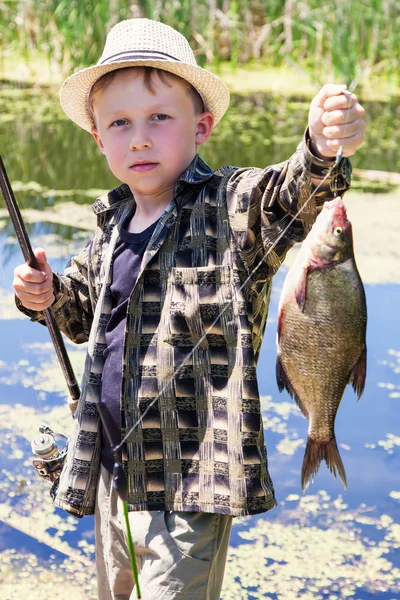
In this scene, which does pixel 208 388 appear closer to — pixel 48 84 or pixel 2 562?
pixel 2 562

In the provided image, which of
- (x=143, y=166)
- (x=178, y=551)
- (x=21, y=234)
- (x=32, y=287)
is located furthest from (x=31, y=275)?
(x=178, y=551)

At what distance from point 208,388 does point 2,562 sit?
3.58ft

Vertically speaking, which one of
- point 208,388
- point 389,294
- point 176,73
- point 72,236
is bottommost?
point 208,388

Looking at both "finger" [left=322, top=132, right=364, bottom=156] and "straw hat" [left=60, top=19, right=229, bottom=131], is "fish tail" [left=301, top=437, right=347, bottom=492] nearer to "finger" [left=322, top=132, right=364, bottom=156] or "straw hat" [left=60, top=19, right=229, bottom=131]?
"finger" [left=322, top=132, right=364, bottom=156]

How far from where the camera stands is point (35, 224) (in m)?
5.14

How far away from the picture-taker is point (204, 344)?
1.79m

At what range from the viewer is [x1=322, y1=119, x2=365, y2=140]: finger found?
1.50m

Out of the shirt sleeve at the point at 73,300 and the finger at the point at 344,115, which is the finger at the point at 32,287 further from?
the finger at the point at 344,115

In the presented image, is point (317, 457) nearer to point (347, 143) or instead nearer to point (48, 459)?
point (347, 143)

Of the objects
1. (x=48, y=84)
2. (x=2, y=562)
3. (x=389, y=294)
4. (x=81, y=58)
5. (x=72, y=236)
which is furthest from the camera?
(x=48, y=84)

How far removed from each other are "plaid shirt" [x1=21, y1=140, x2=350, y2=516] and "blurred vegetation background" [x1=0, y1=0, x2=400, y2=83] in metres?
5.45

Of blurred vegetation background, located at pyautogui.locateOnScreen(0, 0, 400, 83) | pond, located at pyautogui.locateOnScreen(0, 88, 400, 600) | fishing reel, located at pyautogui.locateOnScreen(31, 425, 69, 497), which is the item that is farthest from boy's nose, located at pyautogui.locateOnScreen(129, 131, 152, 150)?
blurred vegetation background, located at pyautogui.locateOnScreen(0, 0, 400, 83)

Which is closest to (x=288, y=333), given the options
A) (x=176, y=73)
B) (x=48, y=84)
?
(x=176, y=73)

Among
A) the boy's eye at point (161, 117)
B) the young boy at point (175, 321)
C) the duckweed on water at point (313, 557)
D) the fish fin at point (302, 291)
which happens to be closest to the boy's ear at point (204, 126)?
the young boy at point (175, 321)
